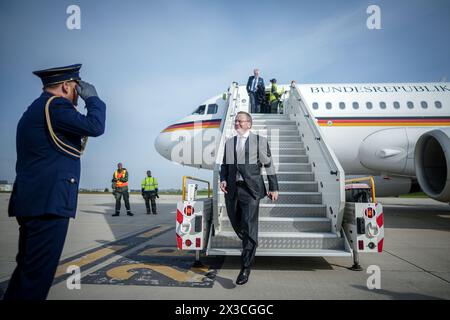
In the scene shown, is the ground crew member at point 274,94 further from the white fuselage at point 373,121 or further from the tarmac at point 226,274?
the tarmac at point 226,274

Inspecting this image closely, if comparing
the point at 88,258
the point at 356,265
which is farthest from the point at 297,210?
the point at 88,258

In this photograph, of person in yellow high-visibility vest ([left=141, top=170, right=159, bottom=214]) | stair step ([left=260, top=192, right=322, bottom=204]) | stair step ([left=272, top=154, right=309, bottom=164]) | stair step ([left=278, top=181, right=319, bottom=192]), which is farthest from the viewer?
person in yellow high-visibility vest ([left=141, top=170, right=159, bottom=214])

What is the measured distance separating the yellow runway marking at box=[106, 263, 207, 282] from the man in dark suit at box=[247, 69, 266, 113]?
6.55 meters

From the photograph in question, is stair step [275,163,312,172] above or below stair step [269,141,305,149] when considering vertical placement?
below

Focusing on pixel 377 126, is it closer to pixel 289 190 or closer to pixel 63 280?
pixel 289 190

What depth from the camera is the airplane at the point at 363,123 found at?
7.96 meters

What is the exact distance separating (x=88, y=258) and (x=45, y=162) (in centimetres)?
286

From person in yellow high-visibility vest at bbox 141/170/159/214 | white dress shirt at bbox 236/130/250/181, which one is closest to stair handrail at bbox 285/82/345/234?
white dress shirt at bbox 236/130/250/181

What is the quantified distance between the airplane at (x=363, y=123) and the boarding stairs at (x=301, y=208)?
2.73 m

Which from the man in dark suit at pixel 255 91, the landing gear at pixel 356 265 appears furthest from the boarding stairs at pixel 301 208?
the man in dark suit at pixel 255 91

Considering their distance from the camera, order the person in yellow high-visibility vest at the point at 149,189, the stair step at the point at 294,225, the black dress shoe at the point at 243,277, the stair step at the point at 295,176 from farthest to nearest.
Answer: the person in yellow high-visibility vest at the point at 149,189 < the stair step at the point at 295,176 < the stair step at the point at 294,225 < the black dress shoe at the point at 243,277

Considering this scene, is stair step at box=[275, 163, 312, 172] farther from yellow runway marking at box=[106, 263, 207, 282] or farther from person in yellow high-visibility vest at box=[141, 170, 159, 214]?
person in yellow high-visibility vest at box=[141, 170, 159, 214]

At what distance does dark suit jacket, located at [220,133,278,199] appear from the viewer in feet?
10.6
